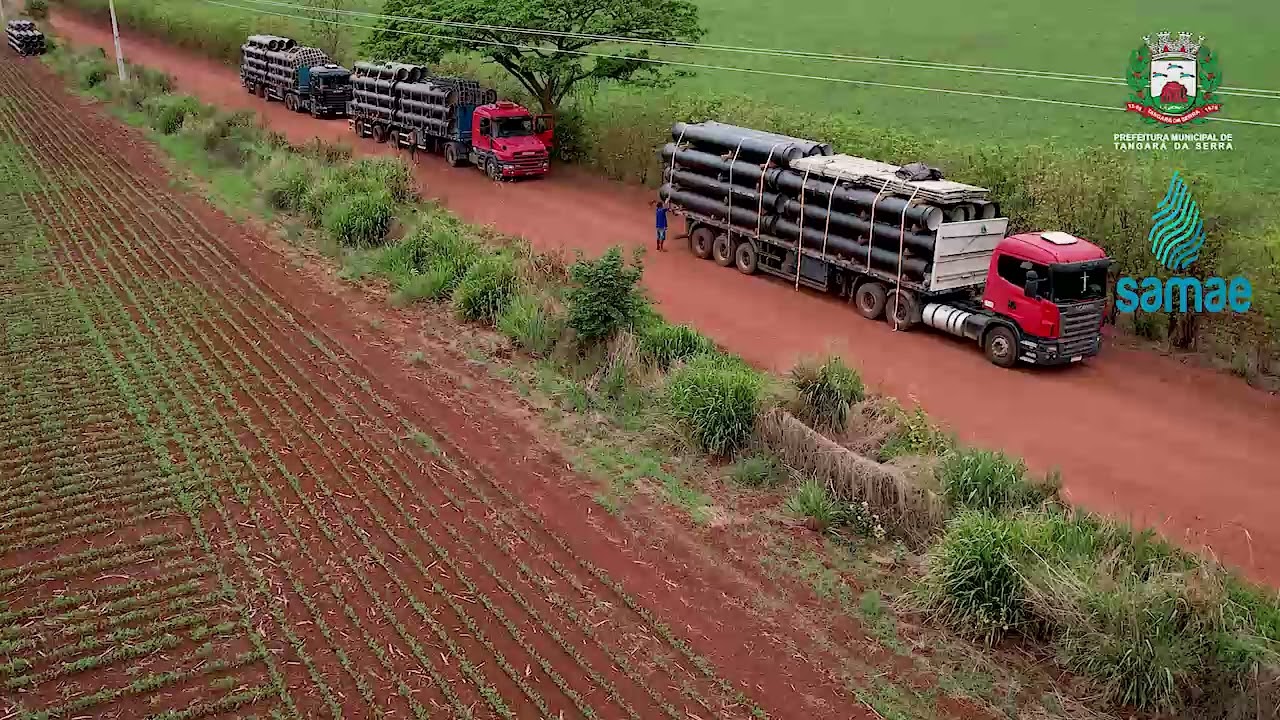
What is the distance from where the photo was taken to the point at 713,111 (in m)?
28.1

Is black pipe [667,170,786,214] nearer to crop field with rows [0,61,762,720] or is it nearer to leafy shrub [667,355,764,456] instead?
leafy shrub [667,355,764,456]

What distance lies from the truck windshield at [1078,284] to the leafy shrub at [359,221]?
14.1 m

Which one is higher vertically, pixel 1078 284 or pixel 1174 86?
pixel 1174 86

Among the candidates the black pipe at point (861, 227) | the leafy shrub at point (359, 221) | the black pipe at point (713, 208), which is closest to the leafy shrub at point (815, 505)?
the black pipe at point (861, 227)

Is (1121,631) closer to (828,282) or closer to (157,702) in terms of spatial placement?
(157,702)

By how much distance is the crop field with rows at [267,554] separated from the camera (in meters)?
9.04

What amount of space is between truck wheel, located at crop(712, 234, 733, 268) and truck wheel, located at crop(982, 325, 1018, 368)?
6.98 meters

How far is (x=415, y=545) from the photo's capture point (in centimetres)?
1121

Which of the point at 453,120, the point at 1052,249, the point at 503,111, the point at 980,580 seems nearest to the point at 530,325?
the point at 1052,249

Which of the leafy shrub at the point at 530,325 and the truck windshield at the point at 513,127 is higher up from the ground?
the truck windshield at the point at 513,127

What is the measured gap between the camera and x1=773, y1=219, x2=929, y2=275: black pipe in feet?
61.3

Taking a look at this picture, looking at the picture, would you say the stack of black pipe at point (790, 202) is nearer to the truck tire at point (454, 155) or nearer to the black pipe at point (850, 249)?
the black pipe at point (850, 249)

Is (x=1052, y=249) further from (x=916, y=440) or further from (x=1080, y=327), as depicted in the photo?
(x=916, y=440)

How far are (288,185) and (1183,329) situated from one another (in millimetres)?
20389
